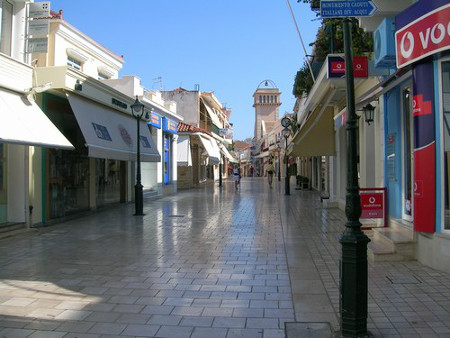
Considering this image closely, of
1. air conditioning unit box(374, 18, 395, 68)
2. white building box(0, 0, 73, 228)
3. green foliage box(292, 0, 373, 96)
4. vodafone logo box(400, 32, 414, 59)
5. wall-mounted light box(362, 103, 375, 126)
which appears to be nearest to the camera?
vodafone logo box(400, 32, 414, 59)

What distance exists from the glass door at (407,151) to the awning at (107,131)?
7762 millimetres

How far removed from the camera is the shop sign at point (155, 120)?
760 inches

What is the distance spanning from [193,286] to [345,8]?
395 cm

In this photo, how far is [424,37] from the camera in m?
6.12

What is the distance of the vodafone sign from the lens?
5.79 m

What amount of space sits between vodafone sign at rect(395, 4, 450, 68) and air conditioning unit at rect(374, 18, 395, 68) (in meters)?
0.44

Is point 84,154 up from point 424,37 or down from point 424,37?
down

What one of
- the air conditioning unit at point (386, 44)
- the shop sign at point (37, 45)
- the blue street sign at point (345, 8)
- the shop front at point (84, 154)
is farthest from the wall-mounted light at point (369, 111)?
the shop sign at point (37, 45)

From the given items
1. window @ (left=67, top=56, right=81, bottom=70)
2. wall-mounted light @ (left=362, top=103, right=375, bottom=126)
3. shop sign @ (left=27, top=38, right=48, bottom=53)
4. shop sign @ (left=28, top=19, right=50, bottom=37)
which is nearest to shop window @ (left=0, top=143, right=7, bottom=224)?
shop sign @ (left=27, top=38, right=48, bottom=53)

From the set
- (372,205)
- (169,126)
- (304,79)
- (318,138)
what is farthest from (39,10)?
(169,126)

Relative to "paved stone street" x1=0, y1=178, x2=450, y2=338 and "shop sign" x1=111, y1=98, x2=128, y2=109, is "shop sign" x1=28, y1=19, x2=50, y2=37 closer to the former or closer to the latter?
"shop sign" x1=111, y1=98, x2=128, y2=109

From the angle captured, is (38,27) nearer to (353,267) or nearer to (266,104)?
(353,267)

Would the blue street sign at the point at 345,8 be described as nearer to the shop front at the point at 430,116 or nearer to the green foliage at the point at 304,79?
the shop front at the point at 430,116

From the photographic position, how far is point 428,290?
5285 mm
